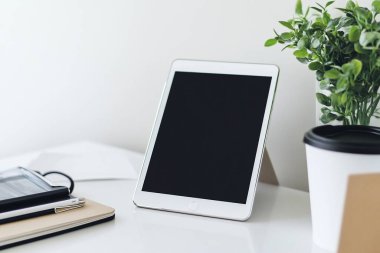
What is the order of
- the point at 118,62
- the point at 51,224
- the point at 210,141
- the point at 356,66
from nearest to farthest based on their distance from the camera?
the point at 356,66 < the point at 51,224 < the point at 210,141 < the point at 118,62

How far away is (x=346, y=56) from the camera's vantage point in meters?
0.67

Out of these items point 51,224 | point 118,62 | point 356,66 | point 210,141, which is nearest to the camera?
point 356,66

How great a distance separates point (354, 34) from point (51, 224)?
44 centimetres

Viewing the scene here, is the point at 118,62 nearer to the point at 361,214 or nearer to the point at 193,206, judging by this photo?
the point at 193,206

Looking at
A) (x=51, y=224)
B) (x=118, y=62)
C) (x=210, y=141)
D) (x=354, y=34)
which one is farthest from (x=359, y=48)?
(x=118, y=62)

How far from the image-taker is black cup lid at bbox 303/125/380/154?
0.60 metres

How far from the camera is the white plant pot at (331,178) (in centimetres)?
60

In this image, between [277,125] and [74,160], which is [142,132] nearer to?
[74,160]

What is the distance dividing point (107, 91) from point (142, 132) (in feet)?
0.40

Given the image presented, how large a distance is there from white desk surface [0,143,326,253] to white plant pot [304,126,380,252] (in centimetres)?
3

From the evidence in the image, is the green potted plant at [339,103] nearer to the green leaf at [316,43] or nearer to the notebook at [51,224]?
the green leaf at [316,43]

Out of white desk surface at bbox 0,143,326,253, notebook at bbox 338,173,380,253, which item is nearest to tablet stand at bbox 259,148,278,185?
white desk surface at bbox 0,143,326,253

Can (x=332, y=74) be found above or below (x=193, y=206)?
above

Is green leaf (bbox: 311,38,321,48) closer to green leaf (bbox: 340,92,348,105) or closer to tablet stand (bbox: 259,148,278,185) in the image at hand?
green leaf (bbox: 340,92,348,105)
